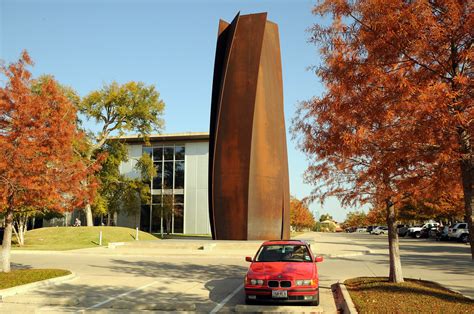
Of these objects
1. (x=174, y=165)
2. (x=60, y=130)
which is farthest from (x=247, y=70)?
(x=174, y=165)

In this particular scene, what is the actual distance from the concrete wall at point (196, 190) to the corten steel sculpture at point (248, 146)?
22044mm

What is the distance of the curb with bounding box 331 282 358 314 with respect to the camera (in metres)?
7.89

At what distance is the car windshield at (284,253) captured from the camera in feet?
32.1

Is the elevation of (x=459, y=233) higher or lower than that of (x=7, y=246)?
lower

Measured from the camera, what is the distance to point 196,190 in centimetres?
4869

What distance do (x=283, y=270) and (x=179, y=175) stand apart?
41.9m

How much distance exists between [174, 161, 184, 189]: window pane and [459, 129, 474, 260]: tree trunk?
4344 centimetres

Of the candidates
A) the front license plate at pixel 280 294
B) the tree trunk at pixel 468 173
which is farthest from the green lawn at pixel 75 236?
the tree trunk at pixel 468 173

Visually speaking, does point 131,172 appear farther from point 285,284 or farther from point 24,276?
point 285,284

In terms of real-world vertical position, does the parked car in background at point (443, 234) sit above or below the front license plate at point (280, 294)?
below

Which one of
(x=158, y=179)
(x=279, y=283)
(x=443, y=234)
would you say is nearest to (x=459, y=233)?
(x=443, y=234)

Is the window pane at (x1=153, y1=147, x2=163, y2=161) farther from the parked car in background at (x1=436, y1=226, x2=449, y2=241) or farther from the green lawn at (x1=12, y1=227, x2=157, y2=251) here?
the parked car in background at (x1=436, y1=226, x2=449, y2=241)

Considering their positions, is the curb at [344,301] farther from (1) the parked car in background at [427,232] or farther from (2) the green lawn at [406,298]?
(1) the parked car in background at [427,232]

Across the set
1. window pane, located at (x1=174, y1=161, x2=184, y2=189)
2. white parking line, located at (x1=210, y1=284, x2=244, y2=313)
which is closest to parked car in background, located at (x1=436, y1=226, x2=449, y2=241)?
window pane, located at (x1=174, y1=161, x2=184, y2=189)
